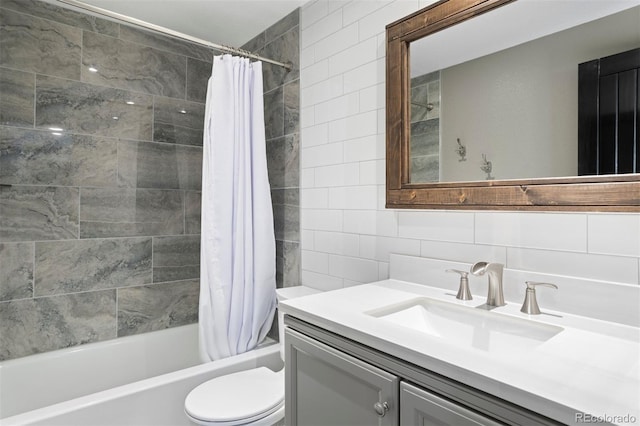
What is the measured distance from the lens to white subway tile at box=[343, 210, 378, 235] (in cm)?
168

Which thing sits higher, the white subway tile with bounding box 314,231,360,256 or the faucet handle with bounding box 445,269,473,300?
the white subway tile with bounding box 314,231,360,256

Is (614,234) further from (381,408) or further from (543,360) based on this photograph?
(381,408)

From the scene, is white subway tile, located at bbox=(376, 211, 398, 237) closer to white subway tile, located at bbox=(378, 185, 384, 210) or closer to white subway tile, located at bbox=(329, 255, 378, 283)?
white subway tile, located at bbox=(378, 185, 384, 210)

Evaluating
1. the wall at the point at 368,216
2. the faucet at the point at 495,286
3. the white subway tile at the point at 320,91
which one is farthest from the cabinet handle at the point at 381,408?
the white subway tile at the point at 320,91

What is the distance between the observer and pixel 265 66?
240cm

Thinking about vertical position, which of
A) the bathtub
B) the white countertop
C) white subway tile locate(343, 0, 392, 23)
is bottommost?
the bathtub

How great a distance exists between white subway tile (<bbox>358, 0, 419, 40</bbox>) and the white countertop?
3.89 ft

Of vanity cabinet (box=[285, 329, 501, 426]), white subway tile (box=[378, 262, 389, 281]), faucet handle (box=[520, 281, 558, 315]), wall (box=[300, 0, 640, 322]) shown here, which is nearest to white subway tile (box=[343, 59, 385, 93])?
wall (box=[300, 0, 640, 322])

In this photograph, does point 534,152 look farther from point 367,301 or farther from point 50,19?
point 50,19

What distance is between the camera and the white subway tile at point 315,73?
6.31 ft

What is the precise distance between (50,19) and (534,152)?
2.51m

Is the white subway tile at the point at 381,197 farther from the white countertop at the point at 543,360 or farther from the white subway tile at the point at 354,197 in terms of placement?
the white countertop at the point at 543,360

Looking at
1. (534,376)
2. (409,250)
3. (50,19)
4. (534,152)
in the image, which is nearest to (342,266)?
(409,250)

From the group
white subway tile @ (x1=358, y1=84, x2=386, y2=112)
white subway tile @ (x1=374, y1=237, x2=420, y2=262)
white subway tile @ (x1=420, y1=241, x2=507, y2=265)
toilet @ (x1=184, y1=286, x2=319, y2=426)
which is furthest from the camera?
white subway tile @ (x1=358, y1=84, x2=386, y2=112)
